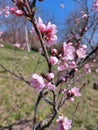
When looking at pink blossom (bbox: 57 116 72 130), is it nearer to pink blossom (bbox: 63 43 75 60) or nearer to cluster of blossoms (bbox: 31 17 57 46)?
pink blossom (bbox: 63 43 75 60)

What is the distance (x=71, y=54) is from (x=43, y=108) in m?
5.21

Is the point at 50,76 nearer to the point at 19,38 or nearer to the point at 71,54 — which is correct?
the point at 71,54

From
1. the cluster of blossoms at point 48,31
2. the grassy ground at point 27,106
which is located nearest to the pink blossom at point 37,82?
the cluster of blossoms at point 48,31

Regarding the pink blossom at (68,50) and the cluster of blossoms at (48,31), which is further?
the pink blossom at (68,50)

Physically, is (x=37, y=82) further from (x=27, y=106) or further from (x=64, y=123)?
(x=27, y=106)

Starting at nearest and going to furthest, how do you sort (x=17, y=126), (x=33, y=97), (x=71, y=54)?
(x=71, y=54) < (x=17, y=126) < (x=33, y=97)

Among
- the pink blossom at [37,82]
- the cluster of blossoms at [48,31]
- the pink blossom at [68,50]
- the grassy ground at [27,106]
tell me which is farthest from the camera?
the grassy ground at [27,106]

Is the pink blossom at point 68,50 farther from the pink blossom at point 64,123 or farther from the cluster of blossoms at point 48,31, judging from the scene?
the pink blossom at point 64,123

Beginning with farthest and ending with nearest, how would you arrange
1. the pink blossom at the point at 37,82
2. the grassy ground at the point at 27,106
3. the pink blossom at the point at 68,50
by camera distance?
the grassy ground at the point at 27,106 → the pink blossom at the point at 68,50 → the pink blossom at the point at 37,82

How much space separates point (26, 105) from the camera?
7102 mm

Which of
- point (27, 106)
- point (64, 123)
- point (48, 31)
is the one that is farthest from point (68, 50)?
point (27, 106)

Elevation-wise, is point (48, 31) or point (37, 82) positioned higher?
point (48, 31)

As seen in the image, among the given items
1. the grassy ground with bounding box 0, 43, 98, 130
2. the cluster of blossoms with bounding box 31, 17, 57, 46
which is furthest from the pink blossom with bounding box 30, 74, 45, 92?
the grassy ground with bounding box 0, 43, 98, 130

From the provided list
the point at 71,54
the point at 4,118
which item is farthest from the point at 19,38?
the point at 71,54
